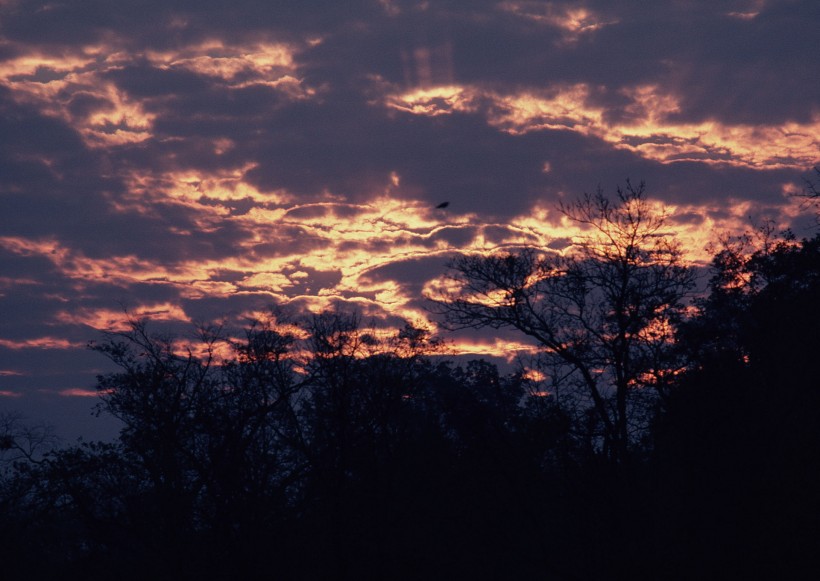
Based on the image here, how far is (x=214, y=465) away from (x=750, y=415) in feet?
70.6

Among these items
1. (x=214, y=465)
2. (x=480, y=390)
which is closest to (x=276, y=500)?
(x=214, y=465)

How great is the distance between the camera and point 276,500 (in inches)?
1383

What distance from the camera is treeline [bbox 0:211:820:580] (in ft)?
85.4

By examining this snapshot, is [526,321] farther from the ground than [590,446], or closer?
farther from the ground

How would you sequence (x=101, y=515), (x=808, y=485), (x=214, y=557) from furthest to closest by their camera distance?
(x=101, y=515), (x=214, y=557), (x=808, y=485)

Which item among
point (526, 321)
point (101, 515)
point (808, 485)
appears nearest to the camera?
point (808, 485)

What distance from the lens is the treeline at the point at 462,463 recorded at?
2602 cm

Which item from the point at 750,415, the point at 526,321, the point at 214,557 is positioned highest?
the point at 526,321

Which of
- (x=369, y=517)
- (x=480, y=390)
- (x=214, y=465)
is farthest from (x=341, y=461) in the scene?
(x=480, y=390)

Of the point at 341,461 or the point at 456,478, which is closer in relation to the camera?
the point at 341,461

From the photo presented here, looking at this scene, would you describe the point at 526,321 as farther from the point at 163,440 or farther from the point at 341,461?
the point at 163,440

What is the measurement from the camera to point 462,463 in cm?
3934

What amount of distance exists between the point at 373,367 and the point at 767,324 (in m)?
18.0

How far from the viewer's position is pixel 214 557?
34469 mm
